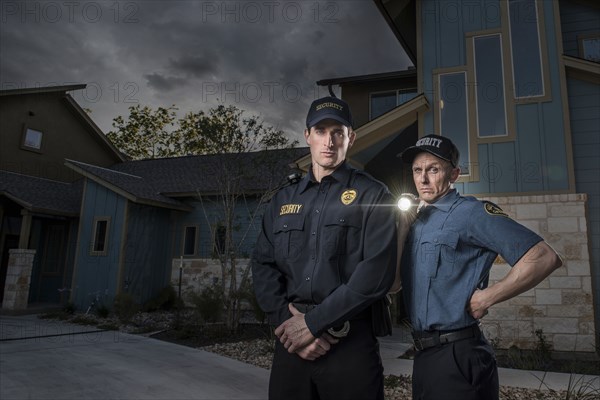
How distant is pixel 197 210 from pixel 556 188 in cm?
1110

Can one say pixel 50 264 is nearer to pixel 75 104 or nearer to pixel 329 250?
pixel 75 104

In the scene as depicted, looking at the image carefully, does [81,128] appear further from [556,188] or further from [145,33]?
[556,188]

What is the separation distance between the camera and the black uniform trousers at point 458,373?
184 centimetres

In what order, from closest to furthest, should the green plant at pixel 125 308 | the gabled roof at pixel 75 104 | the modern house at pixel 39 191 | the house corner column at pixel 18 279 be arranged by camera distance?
the green plant at pixel 125 308 < the house corner column at pixel 18 279 < the modern house at pixel 39 191 < the gabled roof at pixel 75 104

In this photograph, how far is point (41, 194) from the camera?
45.5ft

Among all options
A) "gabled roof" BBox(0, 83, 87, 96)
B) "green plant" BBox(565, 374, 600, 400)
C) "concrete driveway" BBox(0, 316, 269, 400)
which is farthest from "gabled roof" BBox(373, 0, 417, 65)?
"gabled roof" BBox(0, 83, 87, 96)

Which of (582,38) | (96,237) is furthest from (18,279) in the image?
(582,38)

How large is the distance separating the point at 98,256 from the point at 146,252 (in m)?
1.43

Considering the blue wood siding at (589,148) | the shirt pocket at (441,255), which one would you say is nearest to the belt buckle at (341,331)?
the shirt pocket at (441,255)

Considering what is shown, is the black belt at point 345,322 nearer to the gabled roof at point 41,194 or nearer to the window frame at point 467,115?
→ the window frame at point 467,115

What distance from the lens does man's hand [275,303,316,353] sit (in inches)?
74.7

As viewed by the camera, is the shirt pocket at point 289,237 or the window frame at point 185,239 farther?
the window frame at point 185,239

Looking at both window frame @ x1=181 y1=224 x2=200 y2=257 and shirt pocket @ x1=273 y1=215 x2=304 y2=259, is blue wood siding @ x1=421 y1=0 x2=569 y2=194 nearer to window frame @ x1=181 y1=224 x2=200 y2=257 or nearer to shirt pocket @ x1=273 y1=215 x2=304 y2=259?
shirt pocket @ x1=273 y1=215 x2=304 y2=259

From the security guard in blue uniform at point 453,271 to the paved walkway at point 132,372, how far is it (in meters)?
3.08
